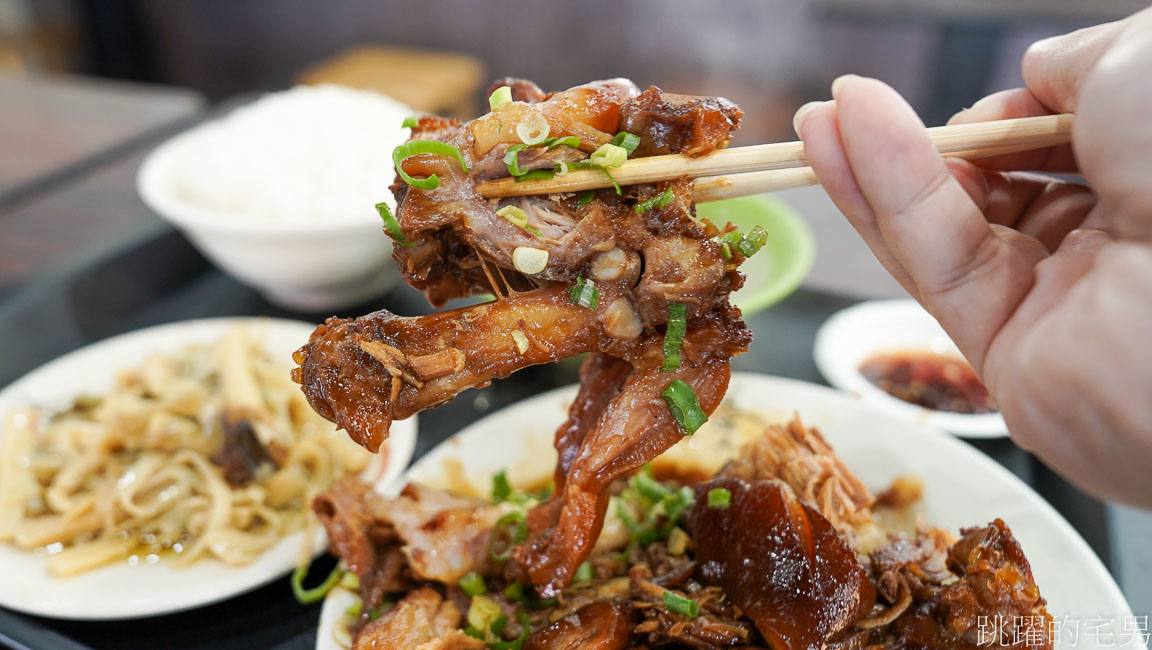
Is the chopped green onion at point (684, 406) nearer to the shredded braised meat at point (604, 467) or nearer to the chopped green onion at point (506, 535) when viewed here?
the shredded braised meat at point (604, 467)

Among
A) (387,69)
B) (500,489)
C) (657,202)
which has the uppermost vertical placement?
(657,202)

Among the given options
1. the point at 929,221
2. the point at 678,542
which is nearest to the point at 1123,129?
the point at 929,221

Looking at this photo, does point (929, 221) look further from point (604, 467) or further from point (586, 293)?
point (604, 467)

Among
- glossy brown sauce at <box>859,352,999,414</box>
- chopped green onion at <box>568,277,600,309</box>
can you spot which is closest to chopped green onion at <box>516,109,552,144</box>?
chopped green onion at <box>568,277,600,309</box>

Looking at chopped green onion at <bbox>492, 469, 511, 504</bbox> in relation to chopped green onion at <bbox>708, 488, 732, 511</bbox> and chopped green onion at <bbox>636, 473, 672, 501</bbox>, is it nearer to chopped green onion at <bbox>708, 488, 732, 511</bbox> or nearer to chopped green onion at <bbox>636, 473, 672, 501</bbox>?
chopped green onion at <bbox>636, 473, 672, 501</bbox>

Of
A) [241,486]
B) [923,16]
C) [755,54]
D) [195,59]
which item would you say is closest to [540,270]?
[241,486]

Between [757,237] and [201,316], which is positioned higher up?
[757,237]
